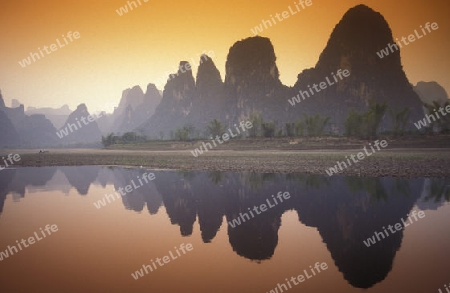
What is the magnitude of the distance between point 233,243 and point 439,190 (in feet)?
57.2

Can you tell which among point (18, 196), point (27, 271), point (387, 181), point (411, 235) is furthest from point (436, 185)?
point (18, 196)

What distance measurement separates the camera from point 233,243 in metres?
11.1

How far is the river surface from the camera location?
779 centimetres

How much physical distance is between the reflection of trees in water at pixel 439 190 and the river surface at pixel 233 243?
77 mm

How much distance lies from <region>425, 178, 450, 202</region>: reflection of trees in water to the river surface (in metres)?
0.08

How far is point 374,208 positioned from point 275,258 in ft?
29.4

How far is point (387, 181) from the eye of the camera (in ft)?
79.3

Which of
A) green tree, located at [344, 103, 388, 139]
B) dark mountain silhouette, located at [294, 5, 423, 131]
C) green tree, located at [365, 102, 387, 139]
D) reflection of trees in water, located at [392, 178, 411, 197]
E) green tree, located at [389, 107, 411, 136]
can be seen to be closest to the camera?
reflection of trees in water, located at [392, 178, 411, 197]
